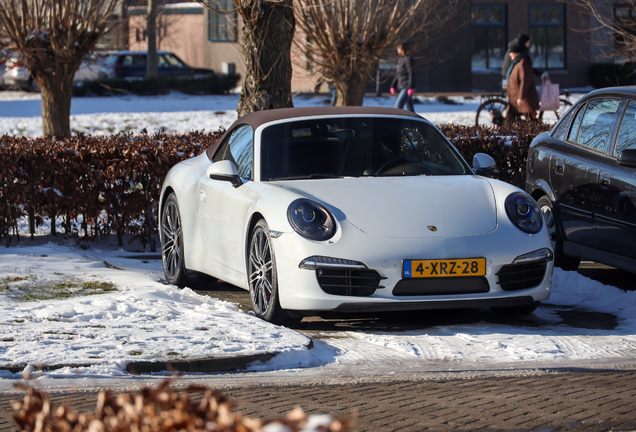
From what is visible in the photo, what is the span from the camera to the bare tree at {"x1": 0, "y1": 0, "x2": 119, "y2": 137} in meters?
12.9

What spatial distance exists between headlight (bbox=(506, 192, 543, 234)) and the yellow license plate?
1.65 ft

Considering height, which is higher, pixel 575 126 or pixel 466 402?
pixel 575 126

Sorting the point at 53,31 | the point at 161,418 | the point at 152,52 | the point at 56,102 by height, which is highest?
the point at 152,52

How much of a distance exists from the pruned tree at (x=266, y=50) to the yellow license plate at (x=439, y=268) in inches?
205

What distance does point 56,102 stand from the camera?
1385cm

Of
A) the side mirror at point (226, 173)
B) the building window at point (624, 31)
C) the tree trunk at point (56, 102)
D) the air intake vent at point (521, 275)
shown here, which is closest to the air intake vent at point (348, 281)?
the air intake vent at point (521, 275)

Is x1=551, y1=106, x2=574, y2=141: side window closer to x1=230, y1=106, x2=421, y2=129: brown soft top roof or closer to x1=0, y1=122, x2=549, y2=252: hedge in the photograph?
x1=230, y1=106, x2=421, y2=129: brown soft top roof

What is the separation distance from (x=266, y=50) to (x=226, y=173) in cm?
416

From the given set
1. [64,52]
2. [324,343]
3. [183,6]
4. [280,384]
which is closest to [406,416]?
[280,384]

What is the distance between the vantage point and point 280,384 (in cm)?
441

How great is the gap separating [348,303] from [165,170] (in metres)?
3.96

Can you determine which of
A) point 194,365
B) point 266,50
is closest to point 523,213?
point 194,365

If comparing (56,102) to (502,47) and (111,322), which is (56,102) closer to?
(111,322)

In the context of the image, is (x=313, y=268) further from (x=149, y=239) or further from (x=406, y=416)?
(x=149, y=239)
